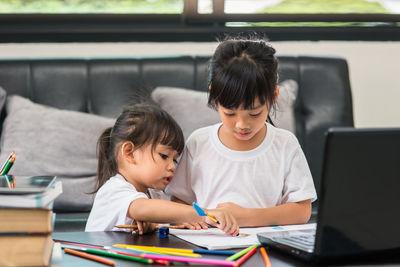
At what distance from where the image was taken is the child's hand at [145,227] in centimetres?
115

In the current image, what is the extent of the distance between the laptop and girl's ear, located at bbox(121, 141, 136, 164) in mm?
673

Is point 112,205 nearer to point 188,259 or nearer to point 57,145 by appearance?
point 188,259

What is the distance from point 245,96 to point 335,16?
167 cm

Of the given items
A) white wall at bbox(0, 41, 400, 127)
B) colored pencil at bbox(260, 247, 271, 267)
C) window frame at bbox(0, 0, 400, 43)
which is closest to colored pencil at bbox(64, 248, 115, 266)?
colored pencil at bbox(260, 247, 271, 267)

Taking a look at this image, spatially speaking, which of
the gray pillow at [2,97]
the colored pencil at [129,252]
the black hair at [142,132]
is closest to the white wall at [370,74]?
the gray pillow at [2,97]

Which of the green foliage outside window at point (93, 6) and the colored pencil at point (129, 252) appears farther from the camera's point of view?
the green foliage outside window at point (93, 6)

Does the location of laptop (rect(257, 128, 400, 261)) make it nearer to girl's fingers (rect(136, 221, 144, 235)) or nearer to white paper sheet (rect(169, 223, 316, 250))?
white paper sheet (rect(169, 223, 316, 250))

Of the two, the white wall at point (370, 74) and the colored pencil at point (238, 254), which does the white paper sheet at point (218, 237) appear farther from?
the white wall at point (370, 74)

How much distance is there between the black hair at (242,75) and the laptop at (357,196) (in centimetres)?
52

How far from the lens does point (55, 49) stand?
8.82 ft

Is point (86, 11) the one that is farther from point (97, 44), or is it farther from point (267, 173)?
point (267, 173)

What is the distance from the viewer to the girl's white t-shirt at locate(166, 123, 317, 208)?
1.51 m

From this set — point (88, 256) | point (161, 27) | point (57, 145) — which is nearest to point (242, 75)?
point (88, 256)

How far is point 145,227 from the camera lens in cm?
117
